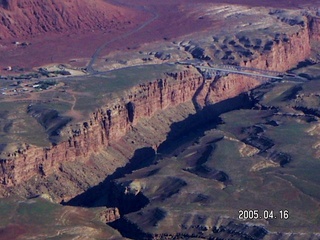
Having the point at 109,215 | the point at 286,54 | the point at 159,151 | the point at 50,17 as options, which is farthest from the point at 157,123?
the point at 50,17

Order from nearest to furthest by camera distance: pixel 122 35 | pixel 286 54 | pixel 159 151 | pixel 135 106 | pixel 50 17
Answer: pixel 159 151
pixel 135 106
pixel 286 54
pixel 50 17
pixel 122 35

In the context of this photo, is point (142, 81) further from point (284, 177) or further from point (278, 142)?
point (284, 177)

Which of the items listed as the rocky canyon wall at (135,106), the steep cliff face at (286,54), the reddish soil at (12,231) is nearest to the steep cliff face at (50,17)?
the steep cliff face at (286,54)

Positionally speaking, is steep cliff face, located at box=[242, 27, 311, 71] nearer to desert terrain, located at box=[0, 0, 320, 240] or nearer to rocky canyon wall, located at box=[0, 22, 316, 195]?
rocky canyon wall, located at box=[0, 22, 316, 195]

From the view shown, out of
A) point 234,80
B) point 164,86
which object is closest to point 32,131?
point 164,86

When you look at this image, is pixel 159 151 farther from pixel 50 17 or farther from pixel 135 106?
pixel 50 17

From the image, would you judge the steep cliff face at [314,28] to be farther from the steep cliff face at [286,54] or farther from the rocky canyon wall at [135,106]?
the rocky canyon wall at [135,106]

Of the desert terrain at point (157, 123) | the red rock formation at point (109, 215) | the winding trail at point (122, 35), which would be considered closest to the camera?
the desert terrain at point (157, 123)
